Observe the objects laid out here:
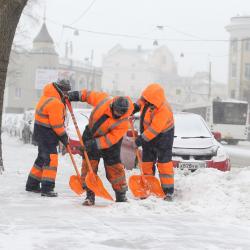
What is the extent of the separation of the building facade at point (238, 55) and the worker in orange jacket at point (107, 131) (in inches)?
2729

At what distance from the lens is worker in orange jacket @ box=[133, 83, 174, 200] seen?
29.2 feet

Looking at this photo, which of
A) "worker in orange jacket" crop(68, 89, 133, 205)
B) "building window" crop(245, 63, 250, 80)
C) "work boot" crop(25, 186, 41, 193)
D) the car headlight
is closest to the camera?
"worker in orange jacket" crop(68, 89, 133, 205)

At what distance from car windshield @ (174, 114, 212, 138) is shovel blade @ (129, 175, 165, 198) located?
12.9 ft

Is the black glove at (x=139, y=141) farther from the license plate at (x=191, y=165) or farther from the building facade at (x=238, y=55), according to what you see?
the building facade at (x=238, y=55)

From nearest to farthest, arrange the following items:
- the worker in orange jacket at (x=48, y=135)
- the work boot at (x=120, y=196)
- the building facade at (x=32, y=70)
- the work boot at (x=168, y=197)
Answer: the work boot at (x=120, y=196) < the work boot at (x=168, y=197) < the worker in orange jacket at (x=48, y=135) < the building facade at (x=32, y=70)

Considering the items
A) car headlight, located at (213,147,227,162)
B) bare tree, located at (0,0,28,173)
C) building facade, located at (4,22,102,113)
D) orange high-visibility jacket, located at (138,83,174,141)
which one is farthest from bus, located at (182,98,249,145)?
building facade, located at (4,22,102,113)

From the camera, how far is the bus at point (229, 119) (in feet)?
124

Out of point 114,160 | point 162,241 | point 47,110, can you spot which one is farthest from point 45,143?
point 162,241

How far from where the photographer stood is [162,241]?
246 inches

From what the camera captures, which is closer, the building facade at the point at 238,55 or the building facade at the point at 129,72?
the building facade at the point at 238,55

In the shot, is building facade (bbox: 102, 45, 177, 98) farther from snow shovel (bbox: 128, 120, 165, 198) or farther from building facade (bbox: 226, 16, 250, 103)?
snow shovel (bbox: 128, 120, 165, 198)

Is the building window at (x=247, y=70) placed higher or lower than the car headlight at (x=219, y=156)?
higher

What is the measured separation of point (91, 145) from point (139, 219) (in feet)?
4.62

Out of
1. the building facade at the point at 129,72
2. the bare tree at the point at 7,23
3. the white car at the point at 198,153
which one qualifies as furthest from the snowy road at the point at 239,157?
the building facade at the point at 129,72
